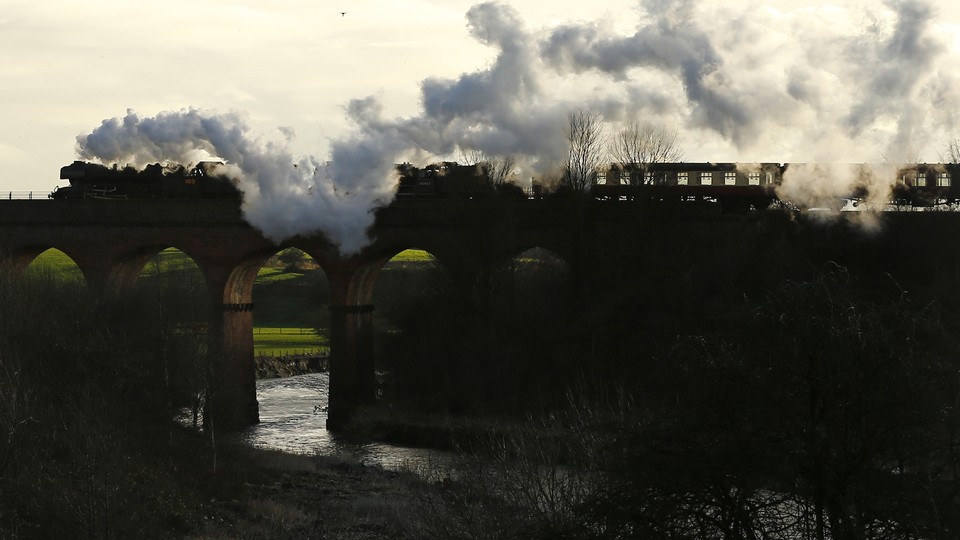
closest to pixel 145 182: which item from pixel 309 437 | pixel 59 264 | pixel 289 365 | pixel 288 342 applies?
pixel 309 437

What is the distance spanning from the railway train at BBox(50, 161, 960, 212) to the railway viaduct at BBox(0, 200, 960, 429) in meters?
0.93

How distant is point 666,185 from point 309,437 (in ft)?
54.0

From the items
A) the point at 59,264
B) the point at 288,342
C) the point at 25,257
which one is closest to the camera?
the point at 25,257

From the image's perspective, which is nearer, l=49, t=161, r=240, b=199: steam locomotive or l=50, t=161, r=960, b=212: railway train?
l=50, t=161, r=960, b=212: railway train

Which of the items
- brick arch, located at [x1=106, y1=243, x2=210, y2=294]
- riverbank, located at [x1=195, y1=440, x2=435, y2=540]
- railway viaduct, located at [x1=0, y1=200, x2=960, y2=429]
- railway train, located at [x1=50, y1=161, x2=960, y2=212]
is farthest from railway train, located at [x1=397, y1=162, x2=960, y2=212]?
riverbank, located at [x1=195, y1=440, x2=435, y2=540]

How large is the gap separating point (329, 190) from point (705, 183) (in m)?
14.5

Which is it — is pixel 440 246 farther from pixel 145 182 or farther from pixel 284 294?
pixel 284 294

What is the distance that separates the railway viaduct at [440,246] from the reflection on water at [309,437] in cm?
122

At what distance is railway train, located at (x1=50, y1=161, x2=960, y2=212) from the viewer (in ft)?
141

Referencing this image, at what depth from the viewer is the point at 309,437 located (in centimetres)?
4212

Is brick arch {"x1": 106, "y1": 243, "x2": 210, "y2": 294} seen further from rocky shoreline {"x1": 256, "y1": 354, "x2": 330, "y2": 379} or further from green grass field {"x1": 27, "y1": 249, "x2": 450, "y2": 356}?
green grass field {"x1": 27, "y1": 249, "x2": 450, "y2": 356}

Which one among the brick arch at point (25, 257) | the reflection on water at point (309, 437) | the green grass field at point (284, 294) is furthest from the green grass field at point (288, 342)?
the brick arch at point (25, 257)

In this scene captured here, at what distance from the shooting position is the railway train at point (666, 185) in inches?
1697

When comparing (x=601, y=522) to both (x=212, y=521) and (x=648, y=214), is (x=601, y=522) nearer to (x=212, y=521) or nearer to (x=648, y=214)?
(x=212, y=521)
